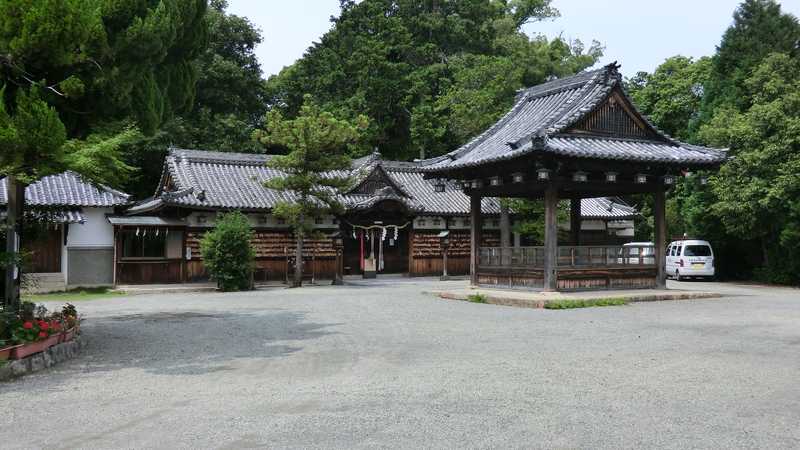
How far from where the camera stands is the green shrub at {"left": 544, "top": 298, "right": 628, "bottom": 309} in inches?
607

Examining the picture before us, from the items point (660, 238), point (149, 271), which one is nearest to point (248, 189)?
point (149, 271)

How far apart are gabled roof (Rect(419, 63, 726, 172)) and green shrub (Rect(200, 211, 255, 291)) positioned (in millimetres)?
7266

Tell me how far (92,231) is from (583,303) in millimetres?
19157

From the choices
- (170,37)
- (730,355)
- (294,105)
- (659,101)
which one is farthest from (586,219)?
(170,37)

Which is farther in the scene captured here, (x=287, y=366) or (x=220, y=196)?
(x=220, y=196)

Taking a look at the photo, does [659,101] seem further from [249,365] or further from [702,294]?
[249,365]

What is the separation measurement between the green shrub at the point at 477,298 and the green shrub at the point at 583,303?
7.22ft

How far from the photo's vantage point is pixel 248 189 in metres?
28.3

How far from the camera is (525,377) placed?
7652 mm

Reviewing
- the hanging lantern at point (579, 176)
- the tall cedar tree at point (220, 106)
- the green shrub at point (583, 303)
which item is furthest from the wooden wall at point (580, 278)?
the tall cedar tree at point (220, 106)

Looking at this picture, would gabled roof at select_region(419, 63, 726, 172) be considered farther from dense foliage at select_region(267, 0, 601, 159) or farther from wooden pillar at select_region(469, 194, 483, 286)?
dense foliage at select_region(267, 0, 601, 159)

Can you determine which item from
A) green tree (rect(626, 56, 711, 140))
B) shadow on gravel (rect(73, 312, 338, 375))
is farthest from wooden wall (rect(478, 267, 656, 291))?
green tree (rect(626, 56, 711, 140))

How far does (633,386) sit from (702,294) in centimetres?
1284

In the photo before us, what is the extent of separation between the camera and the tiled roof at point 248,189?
2579 cm
